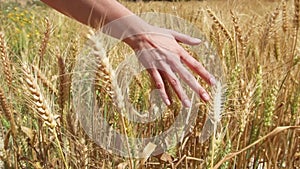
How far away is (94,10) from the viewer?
0.76 meters

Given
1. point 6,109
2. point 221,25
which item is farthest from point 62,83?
point 221,25

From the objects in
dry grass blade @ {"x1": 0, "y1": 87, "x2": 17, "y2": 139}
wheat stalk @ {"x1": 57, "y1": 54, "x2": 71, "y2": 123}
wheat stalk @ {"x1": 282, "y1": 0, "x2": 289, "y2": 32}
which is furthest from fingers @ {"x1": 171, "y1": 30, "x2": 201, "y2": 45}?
wheat stalk @ {"x1": 282, "y1": 0, "x2": 289, "y2": 32}

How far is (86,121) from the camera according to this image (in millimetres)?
773

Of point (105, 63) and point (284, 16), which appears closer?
point (105, 63)

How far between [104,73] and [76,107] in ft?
0.79

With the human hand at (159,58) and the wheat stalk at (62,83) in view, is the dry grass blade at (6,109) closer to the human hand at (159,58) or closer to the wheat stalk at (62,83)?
the wheat stalk at (62,83)

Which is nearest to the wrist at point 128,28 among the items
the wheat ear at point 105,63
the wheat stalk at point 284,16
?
the wheat ear at point 105,63

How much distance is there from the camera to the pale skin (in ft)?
2.31

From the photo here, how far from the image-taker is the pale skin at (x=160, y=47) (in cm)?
70

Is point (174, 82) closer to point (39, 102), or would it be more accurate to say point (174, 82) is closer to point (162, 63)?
point (162, 63)

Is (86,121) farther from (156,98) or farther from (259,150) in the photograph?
(259,150)

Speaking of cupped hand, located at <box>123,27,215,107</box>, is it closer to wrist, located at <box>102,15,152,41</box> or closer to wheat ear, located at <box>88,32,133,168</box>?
wrist, located at <box>102,15,152,41</box>

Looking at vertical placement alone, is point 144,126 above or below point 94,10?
below

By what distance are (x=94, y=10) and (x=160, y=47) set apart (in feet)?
0.44
